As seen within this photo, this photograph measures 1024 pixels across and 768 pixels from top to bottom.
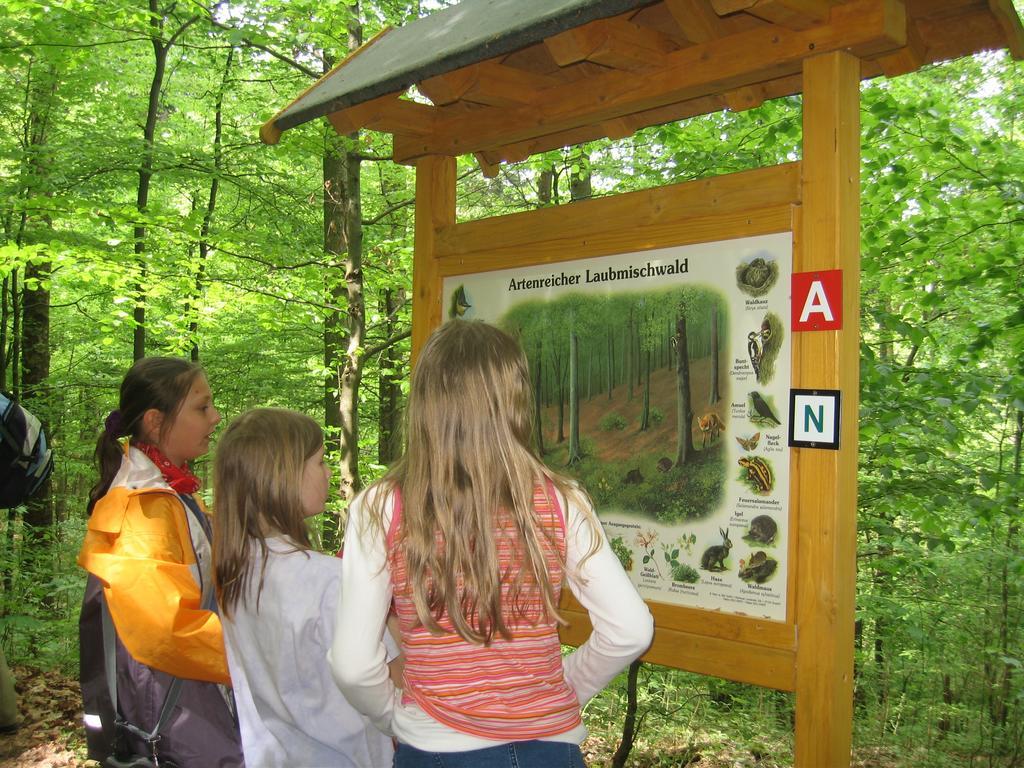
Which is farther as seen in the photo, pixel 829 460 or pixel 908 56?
pixel 908 56

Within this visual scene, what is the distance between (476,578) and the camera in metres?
1.60

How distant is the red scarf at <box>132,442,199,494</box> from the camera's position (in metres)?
2.62

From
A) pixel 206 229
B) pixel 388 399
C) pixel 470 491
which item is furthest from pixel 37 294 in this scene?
pixel 470 491

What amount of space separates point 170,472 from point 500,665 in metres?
1.49

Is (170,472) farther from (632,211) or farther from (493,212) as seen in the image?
(493,212)

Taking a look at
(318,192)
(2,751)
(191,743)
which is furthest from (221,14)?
(191,743)

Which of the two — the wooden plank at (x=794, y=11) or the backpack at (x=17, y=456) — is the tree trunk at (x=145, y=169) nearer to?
the backpack at (x=17, y=456)

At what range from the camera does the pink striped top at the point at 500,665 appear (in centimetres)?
162

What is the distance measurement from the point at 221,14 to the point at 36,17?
2555mm

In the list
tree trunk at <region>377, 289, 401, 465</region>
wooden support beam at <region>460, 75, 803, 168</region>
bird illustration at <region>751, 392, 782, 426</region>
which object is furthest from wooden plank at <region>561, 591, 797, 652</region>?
tree trunk at <region>377, 289, 401, 465</region>

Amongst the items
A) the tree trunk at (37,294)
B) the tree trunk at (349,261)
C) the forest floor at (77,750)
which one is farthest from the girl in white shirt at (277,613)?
the tree trunk at (37,294)

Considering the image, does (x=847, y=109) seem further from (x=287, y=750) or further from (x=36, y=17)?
(x=36, y=17)

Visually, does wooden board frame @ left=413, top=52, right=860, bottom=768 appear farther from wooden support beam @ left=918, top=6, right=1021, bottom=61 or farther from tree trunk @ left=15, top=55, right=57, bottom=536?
tree trunk @ left=15, top=55, right=57, bottom=536

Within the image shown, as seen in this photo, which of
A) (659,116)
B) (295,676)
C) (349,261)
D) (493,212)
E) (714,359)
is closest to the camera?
(295,676)
